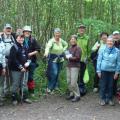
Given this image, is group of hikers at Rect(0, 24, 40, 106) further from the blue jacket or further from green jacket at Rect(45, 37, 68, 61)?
the blue jacket

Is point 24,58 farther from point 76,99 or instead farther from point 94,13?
point 94,13

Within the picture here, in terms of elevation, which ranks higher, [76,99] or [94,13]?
[94,13]

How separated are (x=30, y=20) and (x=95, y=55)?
374cm

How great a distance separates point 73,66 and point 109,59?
997mm

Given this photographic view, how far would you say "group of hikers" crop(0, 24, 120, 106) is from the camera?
9.28 metres

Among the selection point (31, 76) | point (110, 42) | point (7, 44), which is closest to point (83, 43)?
point (110, 42)

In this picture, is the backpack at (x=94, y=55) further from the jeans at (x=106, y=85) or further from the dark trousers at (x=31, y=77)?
the dark trousers at (x=31, y=77)

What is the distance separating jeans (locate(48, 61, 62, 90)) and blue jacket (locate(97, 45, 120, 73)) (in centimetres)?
137

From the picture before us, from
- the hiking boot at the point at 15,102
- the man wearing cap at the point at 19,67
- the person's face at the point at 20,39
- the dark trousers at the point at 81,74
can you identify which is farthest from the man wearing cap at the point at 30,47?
the dark trousers at the point at 81,74

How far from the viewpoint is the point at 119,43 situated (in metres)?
10.3

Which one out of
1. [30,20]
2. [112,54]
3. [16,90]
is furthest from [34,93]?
[30,20]

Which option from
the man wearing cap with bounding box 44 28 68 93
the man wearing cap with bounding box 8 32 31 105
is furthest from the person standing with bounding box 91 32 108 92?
the man wearing cap with bounding box 8 32 31 105

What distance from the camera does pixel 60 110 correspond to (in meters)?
9.30

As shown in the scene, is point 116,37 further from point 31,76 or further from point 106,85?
point 31,76
